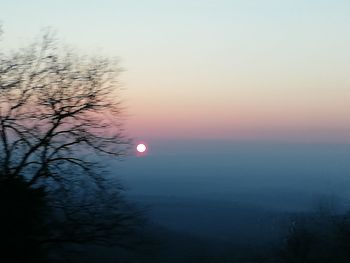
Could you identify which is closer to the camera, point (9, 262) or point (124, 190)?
point (9, 262)

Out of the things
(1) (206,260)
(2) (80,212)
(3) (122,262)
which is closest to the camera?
(2) (80,212)

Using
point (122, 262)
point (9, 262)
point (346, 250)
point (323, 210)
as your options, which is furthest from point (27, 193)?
point (323, 210)

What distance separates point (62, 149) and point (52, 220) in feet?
7.09

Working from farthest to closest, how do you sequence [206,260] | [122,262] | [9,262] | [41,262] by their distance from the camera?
[206,260] → [122,262] → [41,262] → [9,262]

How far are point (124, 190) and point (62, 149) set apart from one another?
2.21 metres

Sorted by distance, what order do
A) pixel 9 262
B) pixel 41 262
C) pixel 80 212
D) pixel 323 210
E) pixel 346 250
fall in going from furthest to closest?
pixel 323 210 < pixel 346 250 < pixel 80 212 < pixel 41 262 < pixel 9 262

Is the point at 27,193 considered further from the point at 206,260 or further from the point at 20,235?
the point at 206,260

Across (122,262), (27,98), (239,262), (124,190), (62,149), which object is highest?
(27,98)

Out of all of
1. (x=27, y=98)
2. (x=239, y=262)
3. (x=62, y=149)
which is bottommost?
(x=239, y=262)

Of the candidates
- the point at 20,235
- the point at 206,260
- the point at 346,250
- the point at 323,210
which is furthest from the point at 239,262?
the point at 20,235

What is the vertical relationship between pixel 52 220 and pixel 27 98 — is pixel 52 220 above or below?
below

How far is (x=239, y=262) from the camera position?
3675cm

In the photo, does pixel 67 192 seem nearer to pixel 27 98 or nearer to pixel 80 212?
pixel 80 212

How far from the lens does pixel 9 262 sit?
1360cm
